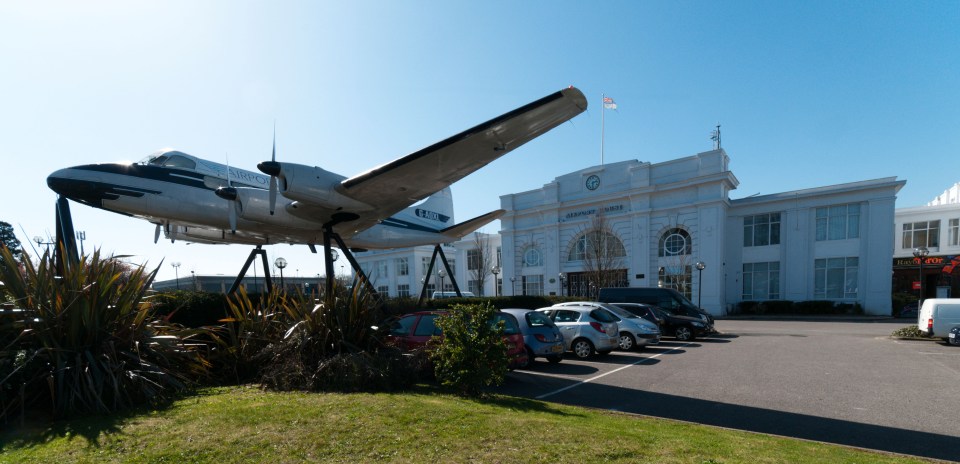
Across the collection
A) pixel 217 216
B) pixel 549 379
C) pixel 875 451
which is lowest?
pixel 549 379

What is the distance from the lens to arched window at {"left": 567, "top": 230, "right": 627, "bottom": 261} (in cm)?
3803

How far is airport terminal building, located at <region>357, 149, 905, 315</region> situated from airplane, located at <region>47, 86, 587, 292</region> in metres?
24.5

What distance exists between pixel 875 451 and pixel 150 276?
975cm

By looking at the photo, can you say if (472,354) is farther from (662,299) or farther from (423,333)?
(662,299)

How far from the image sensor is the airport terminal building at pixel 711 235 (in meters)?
32.8

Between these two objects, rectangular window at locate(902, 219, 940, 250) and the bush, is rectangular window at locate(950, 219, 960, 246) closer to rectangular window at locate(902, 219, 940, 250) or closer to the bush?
rectangular window at locate(902, 219, 940, 250)

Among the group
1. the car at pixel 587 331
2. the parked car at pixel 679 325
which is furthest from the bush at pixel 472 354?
the parked car at pixel 679 325

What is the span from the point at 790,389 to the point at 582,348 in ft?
16.6

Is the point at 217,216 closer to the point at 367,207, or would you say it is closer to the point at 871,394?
the point at 367,207

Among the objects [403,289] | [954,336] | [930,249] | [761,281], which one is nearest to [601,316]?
[954,336]

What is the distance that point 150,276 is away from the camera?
23.4 feet

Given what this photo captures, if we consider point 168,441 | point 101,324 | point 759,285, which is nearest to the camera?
point 168,441

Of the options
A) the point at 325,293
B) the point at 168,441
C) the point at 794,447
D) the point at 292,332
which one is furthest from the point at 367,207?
the point at 794,447

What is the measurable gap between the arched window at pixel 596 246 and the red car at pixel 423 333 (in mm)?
28070
